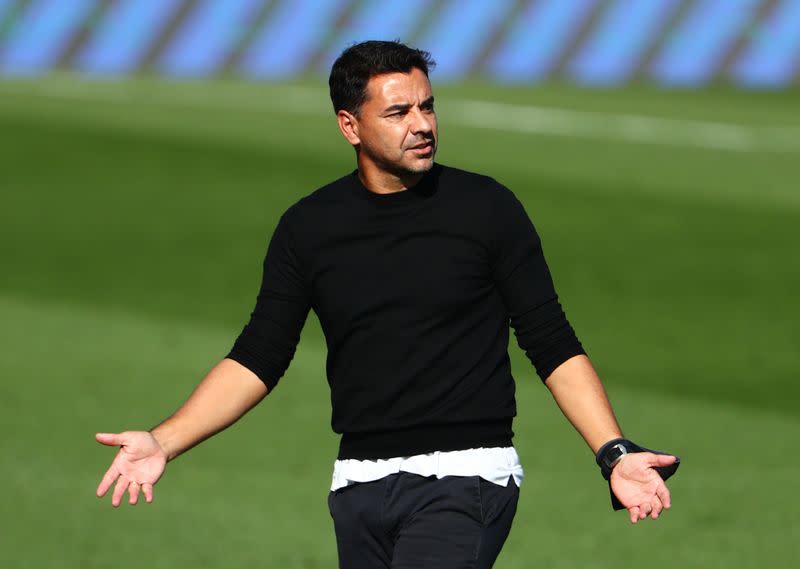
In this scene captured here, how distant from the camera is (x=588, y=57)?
25672 mm

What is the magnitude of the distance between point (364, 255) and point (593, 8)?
20.6 meters

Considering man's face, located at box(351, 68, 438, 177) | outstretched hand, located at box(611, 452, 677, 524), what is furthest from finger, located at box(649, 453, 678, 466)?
man's face, located at box(351, 68, 438, 177)

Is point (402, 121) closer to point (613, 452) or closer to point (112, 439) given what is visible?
point (613, 452)

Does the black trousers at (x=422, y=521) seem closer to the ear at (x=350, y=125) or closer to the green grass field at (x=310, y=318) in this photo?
the ear at (x=350, y=125)

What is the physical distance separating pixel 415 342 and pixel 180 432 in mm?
757

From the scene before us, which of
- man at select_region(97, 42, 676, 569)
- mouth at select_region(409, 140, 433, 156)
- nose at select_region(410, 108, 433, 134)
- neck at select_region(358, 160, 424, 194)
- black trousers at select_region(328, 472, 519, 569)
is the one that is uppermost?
nose at select_region(410, 108, 433, 134)

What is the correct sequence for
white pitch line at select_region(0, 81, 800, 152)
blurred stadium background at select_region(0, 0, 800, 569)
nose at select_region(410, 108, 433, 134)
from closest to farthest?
nose at select_region(410, 108, 433, 134)
blurred stadium background at select_region(0, 0, 800, 569)
white pitch line at select_region(0, 81, 800, 152)

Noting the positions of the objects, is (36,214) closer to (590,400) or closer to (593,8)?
(593,8)

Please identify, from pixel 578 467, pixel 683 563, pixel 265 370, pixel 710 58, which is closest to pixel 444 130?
pixel 710 58

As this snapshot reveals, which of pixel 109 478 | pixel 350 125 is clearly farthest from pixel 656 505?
pixel 109 478

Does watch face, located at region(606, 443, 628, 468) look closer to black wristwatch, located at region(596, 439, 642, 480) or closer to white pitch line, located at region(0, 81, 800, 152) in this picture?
black wristwatch, located at region(596, 439, 642, 480)

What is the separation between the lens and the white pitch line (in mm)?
21312

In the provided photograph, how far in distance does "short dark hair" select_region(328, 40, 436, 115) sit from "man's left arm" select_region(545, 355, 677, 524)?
0.98 metres

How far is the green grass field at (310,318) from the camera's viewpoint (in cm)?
882
